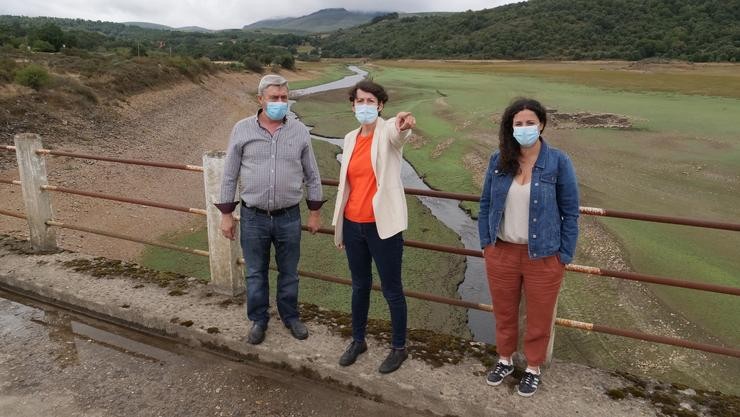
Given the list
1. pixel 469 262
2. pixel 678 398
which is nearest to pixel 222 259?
Result: pixel 678 398

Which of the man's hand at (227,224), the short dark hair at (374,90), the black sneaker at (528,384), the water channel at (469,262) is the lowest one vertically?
the water channel at (469,262)

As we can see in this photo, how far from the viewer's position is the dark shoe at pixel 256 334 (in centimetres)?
381

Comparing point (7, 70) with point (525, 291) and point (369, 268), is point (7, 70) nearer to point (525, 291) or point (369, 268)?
point (369, 268)

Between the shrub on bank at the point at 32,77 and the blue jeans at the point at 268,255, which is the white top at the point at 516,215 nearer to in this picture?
the blue jeans at the point at 268,255

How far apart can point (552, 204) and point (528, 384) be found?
1.18 m

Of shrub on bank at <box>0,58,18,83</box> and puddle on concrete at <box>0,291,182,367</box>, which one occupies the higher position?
shrub on bank at <box>0,58,18,83</box>

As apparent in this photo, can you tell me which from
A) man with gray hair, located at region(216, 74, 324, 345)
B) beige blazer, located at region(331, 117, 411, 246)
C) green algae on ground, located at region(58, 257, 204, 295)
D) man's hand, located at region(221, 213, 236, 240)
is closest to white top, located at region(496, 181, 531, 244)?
beige blazer, located at region(331, 117, 411, 246)

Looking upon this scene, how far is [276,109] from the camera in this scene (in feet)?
11.6

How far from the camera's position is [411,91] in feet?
141

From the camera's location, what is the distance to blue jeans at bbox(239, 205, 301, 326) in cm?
368

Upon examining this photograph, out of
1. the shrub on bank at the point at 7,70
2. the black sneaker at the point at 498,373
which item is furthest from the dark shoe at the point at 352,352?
the shrub on bank at the point at 7,70

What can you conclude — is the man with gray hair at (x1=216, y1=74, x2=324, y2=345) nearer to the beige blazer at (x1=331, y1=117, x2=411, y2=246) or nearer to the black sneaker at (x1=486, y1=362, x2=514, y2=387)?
the beige blazer at (x1=331, y1=117, x2=411, y2=246)

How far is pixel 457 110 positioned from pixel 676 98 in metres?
13.7

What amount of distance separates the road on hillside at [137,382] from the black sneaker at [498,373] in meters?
0.56
